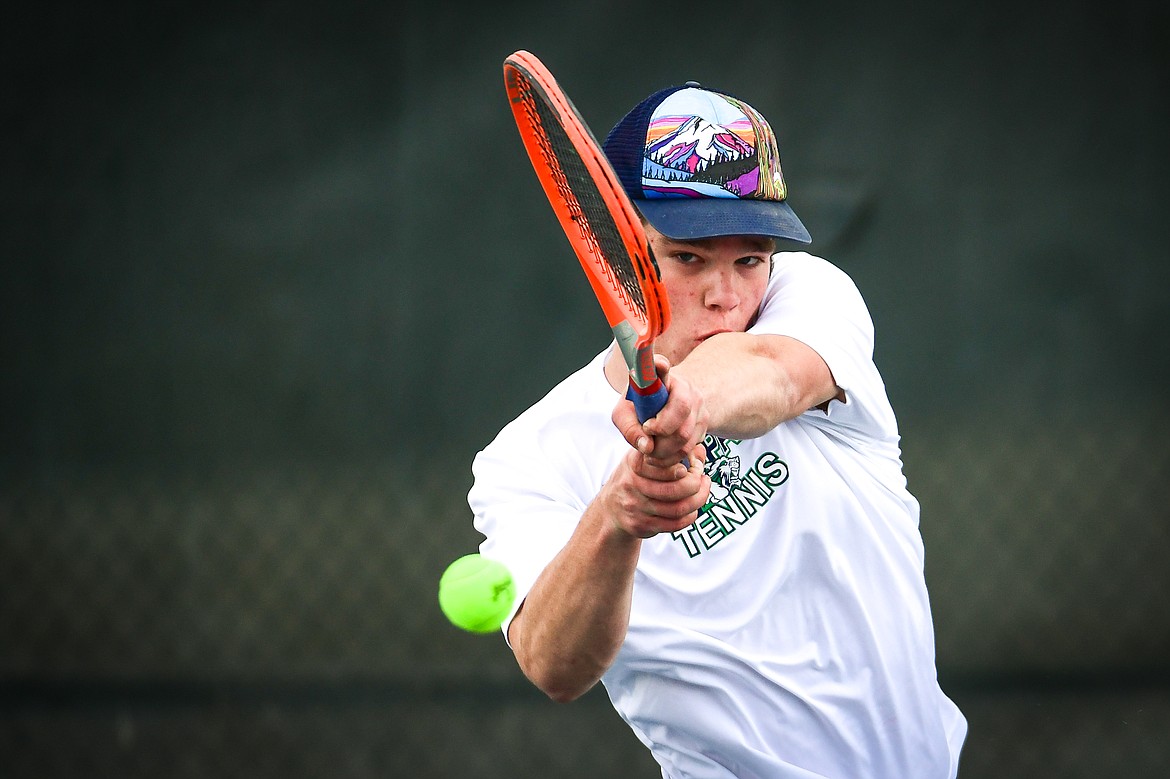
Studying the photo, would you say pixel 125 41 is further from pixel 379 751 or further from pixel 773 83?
pixel 379 751

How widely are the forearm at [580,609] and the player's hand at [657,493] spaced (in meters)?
0.06

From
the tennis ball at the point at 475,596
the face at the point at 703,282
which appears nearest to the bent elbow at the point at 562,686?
the tennis ball at the point at 475,596

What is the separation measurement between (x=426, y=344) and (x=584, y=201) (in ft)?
6.26

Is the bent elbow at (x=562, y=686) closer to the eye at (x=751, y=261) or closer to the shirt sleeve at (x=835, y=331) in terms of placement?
the shirt sleeve at (x=835, y=331)

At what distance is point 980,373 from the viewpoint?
11.7 ft

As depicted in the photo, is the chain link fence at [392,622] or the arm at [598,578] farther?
the chain link fence at [392,622]

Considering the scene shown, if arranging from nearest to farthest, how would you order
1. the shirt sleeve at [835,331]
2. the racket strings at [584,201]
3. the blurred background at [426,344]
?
1. the racket strings at [584,201]
2. the shirt sleeve at [835,331]
3. the blurred background at [426,344]

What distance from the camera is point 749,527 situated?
1.98m

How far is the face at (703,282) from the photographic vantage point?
6.38 ft

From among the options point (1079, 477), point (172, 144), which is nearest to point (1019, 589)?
point (1079, 477)

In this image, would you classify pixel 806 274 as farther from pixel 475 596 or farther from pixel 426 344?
pixel 426 344

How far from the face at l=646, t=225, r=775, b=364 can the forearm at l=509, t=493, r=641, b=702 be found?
0.41 m

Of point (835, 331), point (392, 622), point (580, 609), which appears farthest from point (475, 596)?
point (392, 622)

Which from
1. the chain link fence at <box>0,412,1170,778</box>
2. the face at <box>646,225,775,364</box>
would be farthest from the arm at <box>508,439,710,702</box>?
the chain link fence at <box>0,412,1170,778</box>
